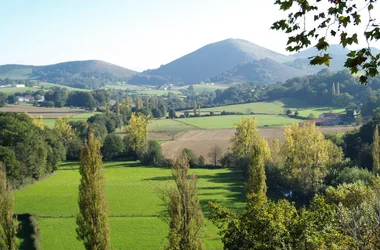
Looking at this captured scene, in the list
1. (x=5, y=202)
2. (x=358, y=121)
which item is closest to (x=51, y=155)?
(x=5, y=202)

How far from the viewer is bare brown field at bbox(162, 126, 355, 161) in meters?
79.1

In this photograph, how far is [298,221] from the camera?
14883mm

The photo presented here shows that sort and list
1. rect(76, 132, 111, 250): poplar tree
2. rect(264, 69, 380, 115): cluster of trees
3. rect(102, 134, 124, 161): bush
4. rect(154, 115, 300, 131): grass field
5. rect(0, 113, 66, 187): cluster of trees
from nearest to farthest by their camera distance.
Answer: rect(76, 132, 111, 250): poplar tree
rect(0, 113, 66, 187): cluster of trees
rect(102, 134, 124, 161): bush
rect(154, 115, 300, 131): grass field
rect(264, 69, 380, 115): cluster of trees

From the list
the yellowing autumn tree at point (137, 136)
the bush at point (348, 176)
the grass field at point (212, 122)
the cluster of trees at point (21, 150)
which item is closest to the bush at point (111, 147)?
the yellowing autumn tree at point (137, 136)

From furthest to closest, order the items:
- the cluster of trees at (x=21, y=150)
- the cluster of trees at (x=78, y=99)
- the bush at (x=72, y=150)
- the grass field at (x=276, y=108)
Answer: the cluster of trees at (x=78, y=99)
the grass field at (x=276, y=108)
the bush at (x=72, y=150)
the cluster of trees at (x=21, y=150)

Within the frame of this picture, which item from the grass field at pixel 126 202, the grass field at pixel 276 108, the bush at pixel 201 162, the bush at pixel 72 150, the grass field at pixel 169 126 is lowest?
the grass field at pixel 126 202

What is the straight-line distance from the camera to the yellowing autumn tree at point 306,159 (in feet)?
147

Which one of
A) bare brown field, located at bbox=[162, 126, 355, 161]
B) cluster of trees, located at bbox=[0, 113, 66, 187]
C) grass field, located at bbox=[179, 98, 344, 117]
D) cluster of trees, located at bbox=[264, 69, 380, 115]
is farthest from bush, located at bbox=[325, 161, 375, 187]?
cluster of trees, located at bbox=[264, 69, 380, 115]

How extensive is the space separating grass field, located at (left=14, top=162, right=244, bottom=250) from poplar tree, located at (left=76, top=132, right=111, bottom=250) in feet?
12.5

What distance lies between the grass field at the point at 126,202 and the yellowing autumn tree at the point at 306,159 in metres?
7.03

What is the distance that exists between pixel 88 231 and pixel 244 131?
41.6 m

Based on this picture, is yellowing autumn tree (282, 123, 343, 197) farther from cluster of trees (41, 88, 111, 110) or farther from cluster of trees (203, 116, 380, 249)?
cluster of trees (41, 88, 111, 110)

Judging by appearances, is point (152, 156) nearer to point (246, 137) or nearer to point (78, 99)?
point (246, 137)

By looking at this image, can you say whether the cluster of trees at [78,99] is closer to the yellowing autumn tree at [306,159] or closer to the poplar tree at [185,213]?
the yellowing autumn tree at [306,159]
